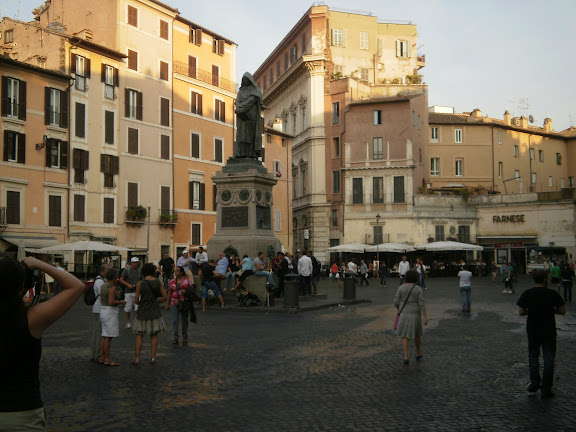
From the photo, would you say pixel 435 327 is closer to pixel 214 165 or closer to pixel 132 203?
pixel 132 203

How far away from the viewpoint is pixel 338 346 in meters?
12.1

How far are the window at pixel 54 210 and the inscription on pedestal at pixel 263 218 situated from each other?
70.1 feet

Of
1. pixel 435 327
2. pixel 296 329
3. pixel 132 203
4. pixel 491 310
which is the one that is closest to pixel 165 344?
pixel 296 329

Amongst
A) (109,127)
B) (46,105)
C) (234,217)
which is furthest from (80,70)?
(234,217)

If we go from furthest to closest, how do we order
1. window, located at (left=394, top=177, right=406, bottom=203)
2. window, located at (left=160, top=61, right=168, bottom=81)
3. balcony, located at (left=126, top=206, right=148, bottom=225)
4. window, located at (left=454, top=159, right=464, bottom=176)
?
window, located at (left=454, top=159, right=464, bottom=176)
window, located at (left=394, top=177, right=406, bottom=203)
window, located at (left=160, top=61, right=168, bottom=81)
balcony, located at (left=126, top=206, right=148, bottom=225)

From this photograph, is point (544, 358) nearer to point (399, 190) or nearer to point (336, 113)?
point (399, 190)

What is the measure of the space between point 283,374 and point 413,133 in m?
48.3

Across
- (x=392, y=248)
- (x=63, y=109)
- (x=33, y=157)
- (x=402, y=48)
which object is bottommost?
(x=392, y=248)

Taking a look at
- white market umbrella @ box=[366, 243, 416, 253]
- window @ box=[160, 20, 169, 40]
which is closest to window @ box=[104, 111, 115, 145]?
window @ box=[160, 20, 169, 40]

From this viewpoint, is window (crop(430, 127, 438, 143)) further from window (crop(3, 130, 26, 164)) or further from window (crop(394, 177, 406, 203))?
window (crop(3, 130, 26, 164))

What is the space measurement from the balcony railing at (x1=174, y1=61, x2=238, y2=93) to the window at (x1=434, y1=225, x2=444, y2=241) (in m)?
20.4

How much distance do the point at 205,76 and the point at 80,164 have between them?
45.7 feet

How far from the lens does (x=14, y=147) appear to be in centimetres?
3597

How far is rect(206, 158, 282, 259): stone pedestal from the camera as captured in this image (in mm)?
19720
